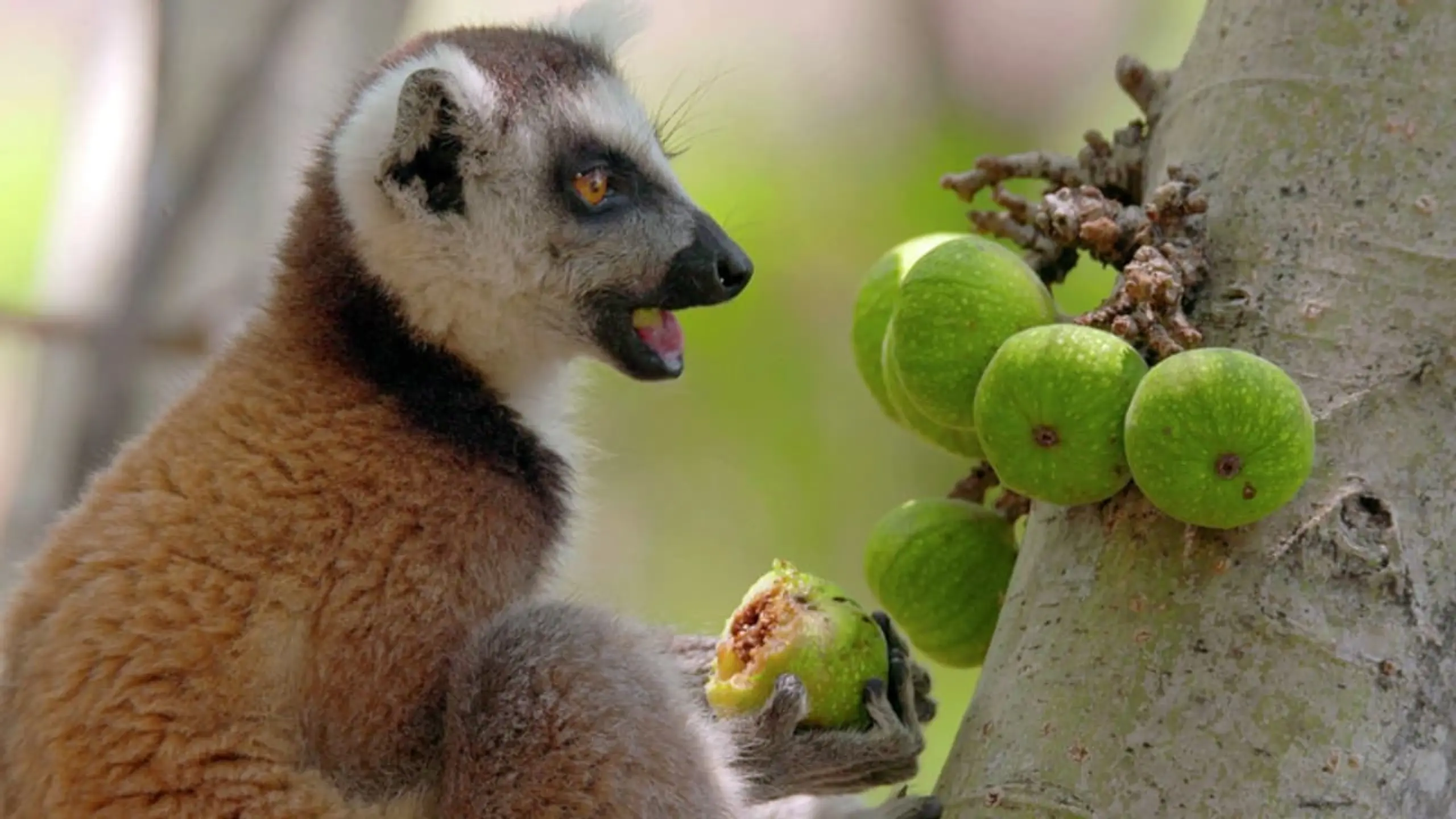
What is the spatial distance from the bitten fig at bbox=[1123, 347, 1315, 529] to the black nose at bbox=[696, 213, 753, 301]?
171cm

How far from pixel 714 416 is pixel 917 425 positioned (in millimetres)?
4763

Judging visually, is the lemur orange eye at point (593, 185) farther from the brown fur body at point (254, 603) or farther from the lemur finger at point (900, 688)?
the lemur finger at point (900, 688)

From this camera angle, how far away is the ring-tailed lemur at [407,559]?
3230mm

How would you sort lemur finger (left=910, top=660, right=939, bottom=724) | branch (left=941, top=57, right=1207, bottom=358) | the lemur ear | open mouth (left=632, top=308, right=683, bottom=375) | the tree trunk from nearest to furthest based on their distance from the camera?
the tree trunk
branch (left=941, top=57, right=1207, bottom=358)
lemur finger (left=910, top=660, right=939, bottom=724)
the lemur ear
open mouth (left=632, top=308, right=683, bottom=375)

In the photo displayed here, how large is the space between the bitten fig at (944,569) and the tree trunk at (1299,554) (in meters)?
0.25

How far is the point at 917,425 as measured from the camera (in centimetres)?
343

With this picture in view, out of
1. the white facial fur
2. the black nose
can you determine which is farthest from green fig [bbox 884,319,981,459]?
the white facial fur

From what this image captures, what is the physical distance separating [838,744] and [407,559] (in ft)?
3.35

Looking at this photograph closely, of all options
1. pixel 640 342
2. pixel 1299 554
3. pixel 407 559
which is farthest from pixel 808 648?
pixel 640 342

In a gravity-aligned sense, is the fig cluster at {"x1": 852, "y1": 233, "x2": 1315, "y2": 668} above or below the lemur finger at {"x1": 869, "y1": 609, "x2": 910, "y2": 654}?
above

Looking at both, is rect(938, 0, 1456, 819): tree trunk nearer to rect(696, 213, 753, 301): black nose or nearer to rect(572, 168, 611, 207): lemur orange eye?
rect(696, 213, 753, 301): black nose

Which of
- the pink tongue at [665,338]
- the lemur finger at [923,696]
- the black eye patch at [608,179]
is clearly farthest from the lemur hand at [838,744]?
the black eye patch at [608,179]

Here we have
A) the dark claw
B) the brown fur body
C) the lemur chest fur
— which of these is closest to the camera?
the brown fur body

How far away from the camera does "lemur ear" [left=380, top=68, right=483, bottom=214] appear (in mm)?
4035
